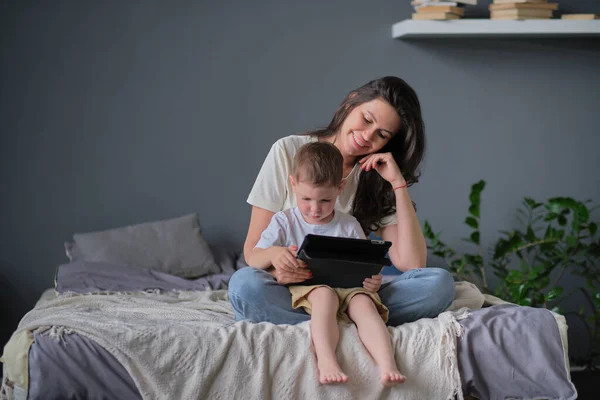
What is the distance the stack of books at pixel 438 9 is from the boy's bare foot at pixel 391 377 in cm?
215

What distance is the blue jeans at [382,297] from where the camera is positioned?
2.17m

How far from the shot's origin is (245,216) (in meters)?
3.84

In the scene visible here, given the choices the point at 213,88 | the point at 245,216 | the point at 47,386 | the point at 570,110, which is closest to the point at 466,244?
the point at 570,110

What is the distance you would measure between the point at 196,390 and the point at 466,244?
234 centimetres

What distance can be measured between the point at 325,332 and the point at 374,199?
69 cm

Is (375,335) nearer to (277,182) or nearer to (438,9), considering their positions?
(277,182)

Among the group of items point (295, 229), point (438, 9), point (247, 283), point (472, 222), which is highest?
point (438, 9)

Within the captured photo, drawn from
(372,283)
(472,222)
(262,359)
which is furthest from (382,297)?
(472,222)

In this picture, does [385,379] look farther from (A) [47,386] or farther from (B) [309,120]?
(B) [309,120]

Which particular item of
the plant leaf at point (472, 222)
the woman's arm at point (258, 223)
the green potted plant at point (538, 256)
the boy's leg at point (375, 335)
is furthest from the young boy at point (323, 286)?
the plant leaf at point (472, 222)

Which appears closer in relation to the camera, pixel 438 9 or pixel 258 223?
pixel 258 223

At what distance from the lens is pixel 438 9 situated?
3668 millimetres

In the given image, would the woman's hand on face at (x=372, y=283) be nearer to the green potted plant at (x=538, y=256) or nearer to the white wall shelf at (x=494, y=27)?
the green potted plant at (x=538, y=256)

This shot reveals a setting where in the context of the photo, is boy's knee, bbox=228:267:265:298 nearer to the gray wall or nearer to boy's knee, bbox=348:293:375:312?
boy's knee, bbox=348:293:375:312
